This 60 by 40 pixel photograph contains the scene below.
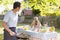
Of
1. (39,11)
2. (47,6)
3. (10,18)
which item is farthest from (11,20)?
(47,6)

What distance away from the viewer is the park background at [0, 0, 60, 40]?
121 inches

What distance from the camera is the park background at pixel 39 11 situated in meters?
3.06

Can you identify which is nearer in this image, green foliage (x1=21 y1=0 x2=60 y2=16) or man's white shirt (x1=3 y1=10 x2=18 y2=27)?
man's white shirt (x1=3 y1=10 x2=18 y2=27)

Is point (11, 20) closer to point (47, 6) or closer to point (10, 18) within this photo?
point (10, 18)

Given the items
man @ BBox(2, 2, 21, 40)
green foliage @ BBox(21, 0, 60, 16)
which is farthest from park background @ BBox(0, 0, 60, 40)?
man @ BBox(2, 2, 21, 40)

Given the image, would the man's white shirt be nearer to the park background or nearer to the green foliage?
the park background

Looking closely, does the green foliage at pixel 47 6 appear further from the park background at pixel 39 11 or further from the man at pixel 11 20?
the man at pixel 11 20

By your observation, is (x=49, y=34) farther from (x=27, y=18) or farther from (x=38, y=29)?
(x=27, y=18)

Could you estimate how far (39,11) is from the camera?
3.15 metres

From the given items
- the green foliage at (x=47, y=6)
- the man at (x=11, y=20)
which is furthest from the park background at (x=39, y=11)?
the man at (x=11, y=20)

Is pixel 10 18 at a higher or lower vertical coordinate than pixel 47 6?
lower

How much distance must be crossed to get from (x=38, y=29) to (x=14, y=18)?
57 cm

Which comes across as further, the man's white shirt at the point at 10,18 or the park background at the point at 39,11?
the park background at the point at 39,11

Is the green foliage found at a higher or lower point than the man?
higher
